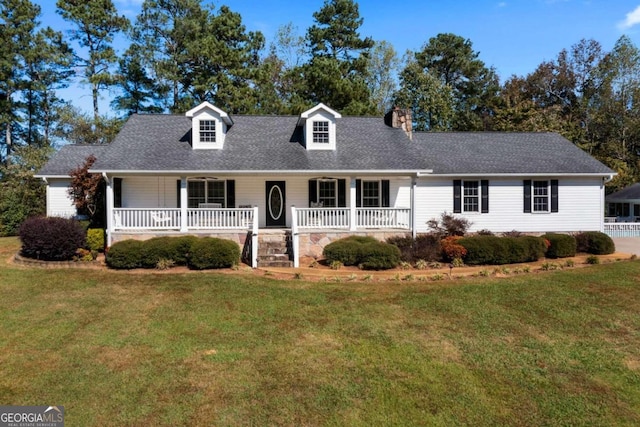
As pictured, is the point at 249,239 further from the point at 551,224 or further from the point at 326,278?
the point at 551,224

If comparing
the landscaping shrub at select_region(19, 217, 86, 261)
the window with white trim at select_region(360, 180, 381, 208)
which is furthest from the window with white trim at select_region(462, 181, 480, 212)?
the landscaping shrub at select_region(19, 217, 86, 261)

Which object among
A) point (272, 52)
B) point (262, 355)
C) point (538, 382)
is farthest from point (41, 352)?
point (272, 52)

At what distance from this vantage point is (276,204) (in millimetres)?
17250

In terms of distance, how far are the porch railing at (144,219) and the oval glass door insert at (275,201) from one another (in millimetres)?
3975

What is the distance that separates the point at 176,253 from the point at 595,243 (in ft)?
53.5

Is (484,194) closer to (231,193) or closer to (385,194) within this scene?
(385,194)

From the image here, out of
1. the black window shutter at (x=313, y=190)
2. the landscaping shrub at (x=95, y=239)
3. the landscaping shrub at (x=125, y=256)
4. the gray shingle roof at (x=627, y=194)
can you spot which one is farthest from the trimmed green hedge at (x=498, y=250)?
the gray shingle roof at (x=627, y=194)

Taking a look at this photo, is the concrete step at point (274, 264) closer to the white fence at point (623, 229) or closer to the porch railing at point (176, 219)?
the porch railing at point (176, 219)

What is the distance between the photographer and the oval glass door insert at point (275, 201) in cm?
1720

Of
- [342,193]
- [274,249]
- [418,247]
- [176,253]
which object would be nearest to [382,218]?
[418,247]

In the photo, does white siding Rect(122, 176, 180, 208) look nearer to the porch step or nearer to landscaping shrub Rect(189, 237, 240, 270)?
the porch step

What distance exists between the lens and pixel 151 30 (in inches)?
1292

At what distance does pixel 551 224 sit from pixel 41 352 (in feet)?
63.2

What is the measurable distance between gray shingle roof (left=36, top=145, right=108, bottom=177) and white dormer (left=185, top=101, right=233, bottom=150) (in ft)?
21.1
